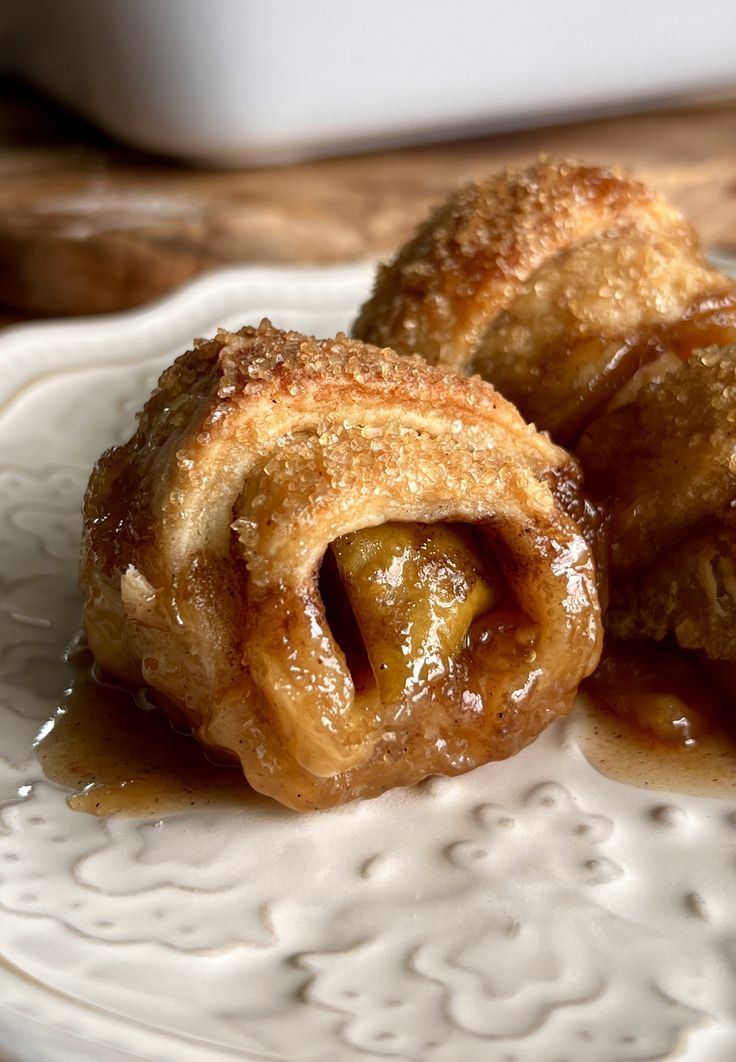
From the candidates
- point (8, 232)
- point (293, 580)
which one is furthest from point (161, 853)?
point (8, 232)

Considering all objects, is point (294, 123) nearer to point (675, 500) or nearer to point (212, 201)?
point (212, 201)

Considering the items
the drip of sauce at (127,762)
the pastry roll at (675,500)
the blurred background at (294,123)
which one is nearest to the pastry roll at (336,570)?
the drip of sauce at (127,762)

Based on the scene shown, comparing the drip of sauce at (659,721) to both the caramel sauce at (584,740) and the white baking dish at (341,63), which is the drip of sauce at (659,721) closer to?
the caramel sauce at (584,740)

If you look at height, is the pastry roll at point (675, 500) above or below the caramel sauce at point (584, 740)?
above

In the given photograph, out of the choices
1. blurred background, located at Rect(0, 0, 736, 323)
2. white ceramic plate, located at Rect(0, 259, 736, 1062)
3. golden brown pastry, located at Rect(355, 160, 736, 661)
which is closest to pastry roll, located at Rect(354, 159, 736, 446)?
golden brown pastry, located at Rect(355, 160, 736, 661)

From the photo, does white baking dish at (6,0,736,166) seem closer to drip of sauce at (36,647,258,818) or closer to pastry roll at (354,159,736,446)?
pastry roll at (354,159,736,446)

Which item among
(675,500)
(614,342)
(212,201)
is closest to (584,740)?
(675,500)
